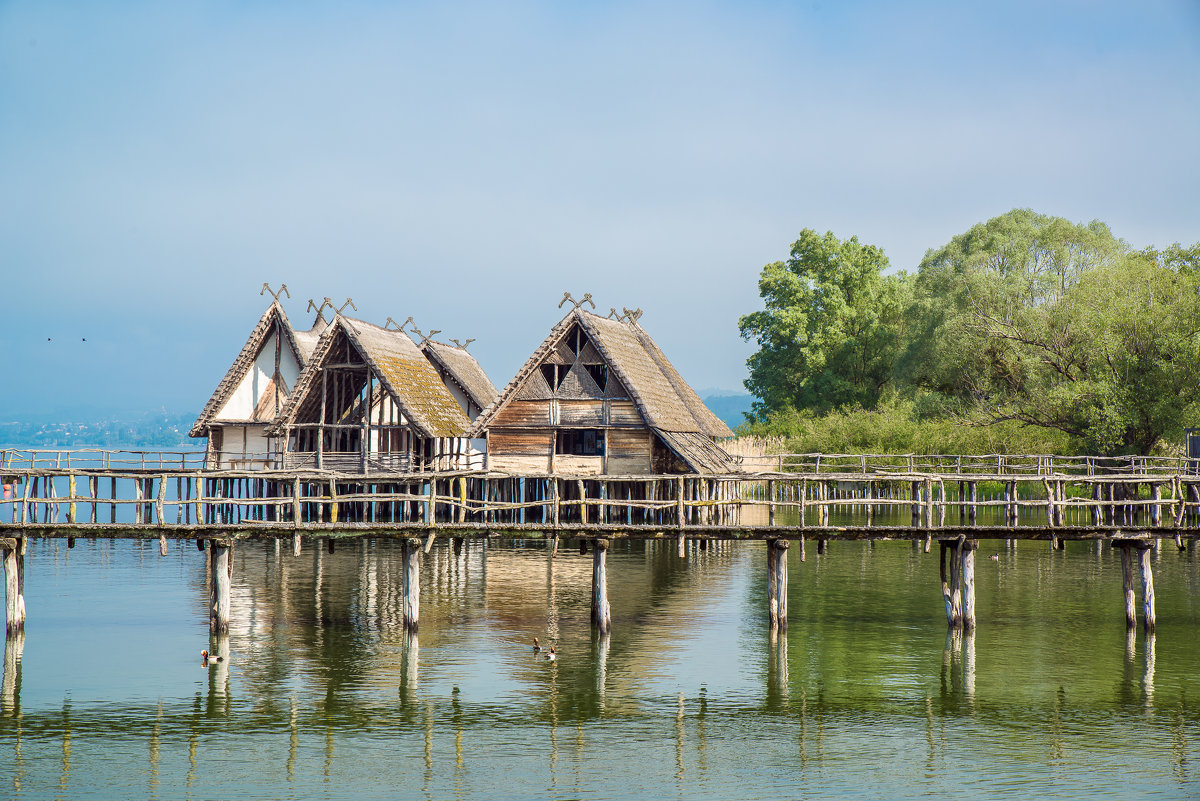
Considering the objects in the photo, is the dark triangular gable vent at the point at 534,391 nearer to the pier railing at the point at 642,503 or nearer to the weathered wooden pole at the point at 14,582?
the pier railing at the point at 642,503

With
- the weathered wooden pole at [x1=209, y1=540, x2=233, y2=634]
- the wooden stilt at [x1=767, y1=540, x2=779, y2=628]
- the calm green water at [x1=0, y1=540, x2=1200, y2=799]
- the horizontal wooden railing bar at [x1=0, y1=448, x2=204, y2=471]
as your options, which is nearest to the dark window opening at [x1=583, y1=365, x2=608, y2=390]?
the calm green water at [x1=0, y1=540, x2=1200, y2=799]

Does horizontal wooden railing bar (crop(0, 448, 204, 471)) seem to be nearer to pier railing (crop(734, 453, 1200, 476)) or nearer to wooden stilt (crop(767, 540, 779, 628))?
wooden stilt (crop(767, 540, 779, 628))

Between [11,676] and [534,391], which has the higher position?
[534,391]

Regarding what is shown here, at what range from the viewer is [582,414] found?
121 ft

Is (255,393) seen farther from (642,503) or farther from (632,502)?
(642,503)

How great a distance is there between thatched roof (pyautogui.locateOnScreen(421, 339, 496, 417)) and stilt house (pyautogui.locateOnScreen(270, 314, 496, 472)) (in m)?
1.56

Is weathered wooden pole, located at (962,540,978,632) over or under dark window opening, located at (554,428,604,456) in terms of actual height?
under

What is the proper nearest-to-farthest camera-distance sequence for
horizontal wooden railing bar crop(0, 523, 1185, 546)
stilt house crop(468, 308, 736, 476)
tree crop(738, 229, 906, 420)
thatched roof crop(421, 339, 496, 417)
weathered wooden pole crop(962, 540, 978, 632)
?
horizontal wooden railing bar crop(0, 523, 1185, 546)
weathered wooden pole crop(962, 540, 978, 632)
stilt house crop(468, 308, 736, 476)
thatched roof crop(421, 339, 496, 417)
tree crop(738, 229, 906, 420)

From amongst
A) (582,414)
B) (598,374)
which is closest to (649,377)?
(598,374)

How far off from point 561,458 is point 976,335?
69.2 feet

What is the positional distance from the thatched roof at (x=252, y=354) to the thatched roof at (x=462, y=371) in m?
4.79

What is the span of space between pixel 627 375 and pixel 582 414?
1878 millimetres

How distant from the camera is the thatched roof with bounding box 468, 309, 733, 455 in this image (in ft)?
118

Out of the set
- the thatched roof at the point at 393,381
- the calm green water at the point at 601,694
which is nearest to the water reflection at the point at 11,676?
the calm green water at the point at 601,694
